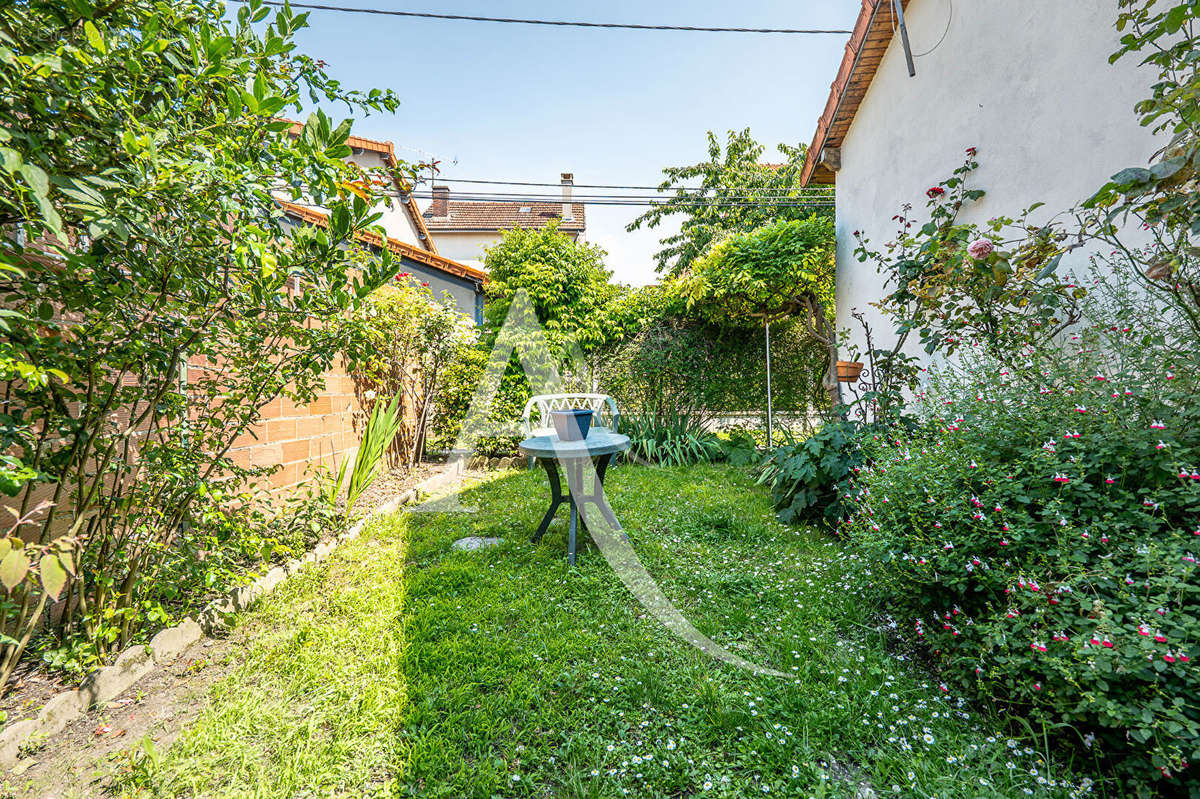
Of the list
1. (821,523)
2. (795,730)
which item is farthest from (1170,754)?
(821,523)

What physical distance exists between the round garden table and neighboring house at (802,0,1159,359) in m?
2.64

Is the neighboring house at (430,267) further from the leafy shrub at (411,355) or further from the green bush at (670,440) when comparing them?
the green bush at (670,440)

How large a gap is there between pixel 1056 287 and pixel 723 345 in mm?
4392

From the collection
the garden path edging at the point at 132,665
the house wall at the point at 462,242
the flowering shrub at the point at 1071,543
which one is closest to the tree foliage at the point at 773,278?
the flowering shrub at the point at 1071,543

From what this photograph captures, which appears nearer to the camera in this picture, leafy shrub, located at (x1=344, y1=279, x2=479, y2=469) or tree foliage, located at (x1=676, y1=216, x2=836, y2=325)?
leafy shrub, located at (x1=344, y1=279, x2=479, y2=469)

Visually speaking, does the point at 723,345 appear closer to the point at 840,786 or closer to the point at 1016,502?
the point at 1016,502

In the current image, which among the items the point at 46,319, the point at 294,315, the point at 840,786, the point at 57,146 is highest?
the point at 57,146

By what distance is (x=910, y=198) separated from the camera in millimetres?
3652

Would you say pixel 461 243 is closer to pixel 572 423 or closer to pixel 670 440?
pixel 670 440

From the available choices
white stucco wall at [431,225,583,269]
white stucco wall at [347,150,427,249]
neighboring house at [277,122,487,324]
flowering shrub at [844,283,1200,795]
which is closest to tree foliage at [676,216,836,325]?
neighboring house at [277,122,487,324]

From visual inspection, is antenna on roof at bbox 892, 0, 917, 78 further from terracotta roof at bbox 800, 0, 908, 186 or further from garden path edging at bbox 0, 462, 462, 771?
garden path edging at bbox 0, 462, 462, 771

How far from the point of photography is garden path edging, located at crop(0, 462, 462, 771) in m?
1.36

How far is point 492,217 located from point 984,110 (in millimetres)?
16641

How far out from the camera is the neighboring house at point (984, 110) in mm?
2125
